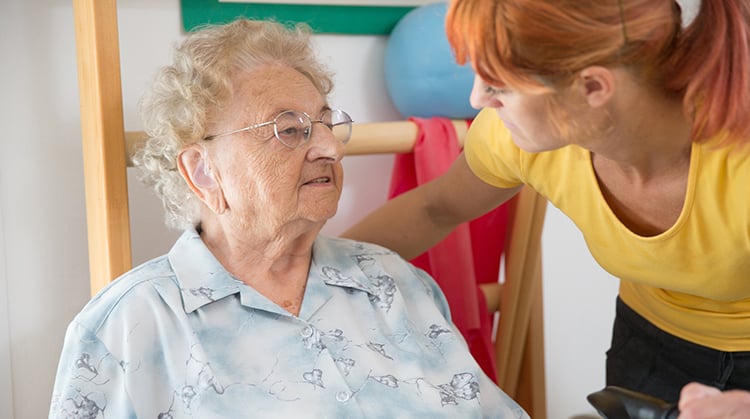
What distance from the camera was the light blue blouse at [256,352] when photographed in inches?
49.2

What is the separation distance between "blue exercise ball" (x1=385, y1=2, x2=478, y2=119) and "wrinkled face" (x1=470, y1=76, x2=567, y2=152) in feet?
2.25

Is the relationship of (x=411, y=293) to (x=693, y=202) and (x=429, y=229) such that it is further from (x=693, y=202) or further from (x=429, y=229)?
(x=693, y=202)

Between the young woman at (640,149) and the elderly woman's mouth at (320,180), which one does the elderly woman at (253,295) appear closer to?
the elderly woman's mouth at (320,180)

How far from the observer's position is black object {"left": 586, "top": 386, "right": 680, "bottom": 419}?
0.91 metres

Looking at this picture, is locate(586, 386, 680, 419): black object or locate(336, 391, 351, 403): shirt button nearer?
locate(586, 386, 680, 419): black object

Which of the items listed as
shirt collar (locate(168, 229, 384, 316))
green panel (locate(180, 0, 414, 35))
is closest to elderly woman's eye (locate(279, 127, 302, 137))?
shirt collar (locate(168, 229, 384, 316))

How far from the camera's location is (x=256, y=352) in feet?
4.32

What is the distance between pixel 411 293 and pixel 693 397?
2.15 ft

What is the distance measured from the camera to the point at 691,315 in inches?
54.9

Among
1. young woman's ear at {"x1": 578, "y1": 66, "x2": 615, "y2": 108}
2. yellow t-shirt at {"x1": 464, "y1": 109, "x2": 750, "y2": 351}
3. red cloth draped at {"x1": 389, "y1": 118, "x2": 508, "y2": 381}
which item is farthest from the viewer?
red cloth draped at {"x1": 389, "y1": 118, "x2": 508, "y2": 381}

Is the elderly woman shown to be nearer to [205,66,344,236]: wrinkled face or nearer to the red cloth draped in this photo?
[205,66,344,236]: wrinkled face

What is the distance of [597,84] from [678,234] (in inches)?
11.6

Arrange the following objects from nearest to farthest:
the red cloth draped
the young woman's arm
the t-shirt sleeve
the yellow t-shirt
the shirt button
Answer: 1. the yellow t-shirt
2. the shirt button
3. the t-shirt sleeve
4. the young woman's arm
5. the red cloth draped

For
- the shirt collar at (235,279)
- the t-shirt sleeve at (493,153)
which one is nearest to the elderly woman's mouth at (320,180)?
the shirt collar at (235,279)
